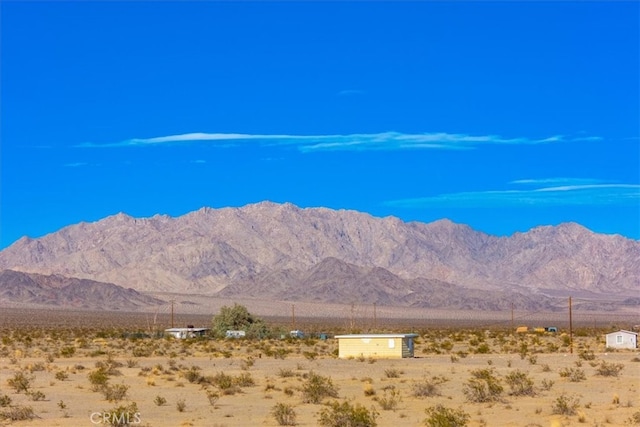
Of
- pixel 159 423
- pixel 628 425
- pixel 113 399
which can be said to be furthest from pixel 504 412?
pixel 113 399

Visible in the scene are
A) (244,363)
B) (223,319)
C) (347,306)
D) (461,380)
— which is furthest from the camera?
(347,306)

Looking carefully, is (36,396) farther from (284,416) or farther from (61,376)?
(284,416)

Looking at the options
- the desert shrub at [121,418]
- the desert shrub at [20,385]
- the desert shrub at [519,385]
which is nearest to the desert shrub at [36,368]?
the desert shrub at [20,385]

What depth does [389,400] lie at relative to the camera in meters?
26.9

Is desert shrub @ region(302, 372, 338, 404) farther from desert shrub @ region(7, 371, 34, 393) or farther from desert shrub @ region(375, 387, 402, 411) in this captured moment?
desert shrub @ region(7, 371, 34, 393)

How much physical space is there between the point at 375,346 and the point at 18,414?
28.6m

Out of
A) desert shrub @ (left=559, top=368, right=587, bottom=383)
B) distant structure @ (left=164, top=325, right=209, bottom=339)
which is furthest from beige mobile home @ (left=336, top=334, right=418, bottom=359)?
distant structure @ (left=164, top=325, right=209, bottom=339)

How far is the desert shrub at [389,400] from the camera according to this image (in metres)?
26.1

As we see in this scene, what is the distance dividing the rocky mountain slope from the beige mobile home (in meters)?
137

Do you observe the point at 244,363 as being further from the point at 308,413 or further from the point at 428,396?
the point at 308,413

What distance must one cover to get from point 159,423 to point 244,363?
800 inches

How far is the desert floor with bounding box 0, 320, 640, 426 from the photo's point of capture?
80.2 feet

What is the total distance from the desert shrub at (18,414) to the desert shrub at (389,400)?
359 inches

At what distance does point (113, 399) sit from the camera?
27953 millimetres
